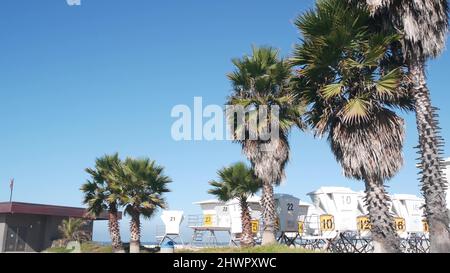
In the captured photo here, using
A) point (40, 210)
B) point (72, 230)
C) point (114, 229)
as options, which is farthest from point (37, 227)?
point (114, 229)

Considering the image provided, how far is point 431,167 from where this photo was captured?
40.8ft

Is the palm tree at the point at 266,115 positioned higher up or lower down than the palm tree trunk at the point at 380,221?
higher up

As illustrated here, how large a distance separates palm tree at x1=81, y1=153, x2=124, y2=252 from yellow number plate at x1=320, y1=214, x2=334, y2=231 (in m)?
12.7

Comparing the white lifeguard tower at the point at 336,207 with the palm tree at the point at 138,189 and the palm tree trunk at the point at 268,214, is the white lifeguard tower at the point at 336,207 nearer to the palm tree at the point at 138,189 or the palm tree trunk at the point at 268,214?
the palm tree trunk at the point at 268,214

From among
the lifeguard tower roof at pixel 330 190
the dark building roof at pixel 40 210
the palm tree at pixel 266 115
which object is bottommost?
the dark building roof at pixel 40 210

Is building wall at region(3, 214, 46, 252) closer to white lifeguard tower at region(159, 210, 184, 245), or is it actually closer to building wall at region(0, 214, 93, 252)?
building wall at region(0, 214, 93, 252)

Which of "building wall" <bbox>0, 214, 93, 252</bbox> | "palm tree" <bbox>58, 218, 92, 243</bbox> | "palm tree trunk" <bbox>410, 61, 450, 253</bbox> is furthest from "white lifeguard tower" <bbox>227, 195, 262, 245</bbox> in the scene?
"palm tree trunk" <bbox>410, 61, 450, 253</bbox>

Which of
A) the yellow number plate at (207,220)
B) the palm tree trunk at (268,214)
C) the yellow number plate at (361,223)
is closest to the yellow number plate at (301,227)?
the yellow number plate at (361,223)

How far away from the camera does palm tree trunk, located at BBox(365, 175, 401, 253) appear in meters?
13.0

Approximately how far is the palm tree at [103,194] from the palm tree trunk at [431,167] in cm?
1915

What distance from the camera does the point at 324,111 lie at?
48.6ft

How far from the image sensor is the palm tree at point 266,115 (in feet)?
69.2
